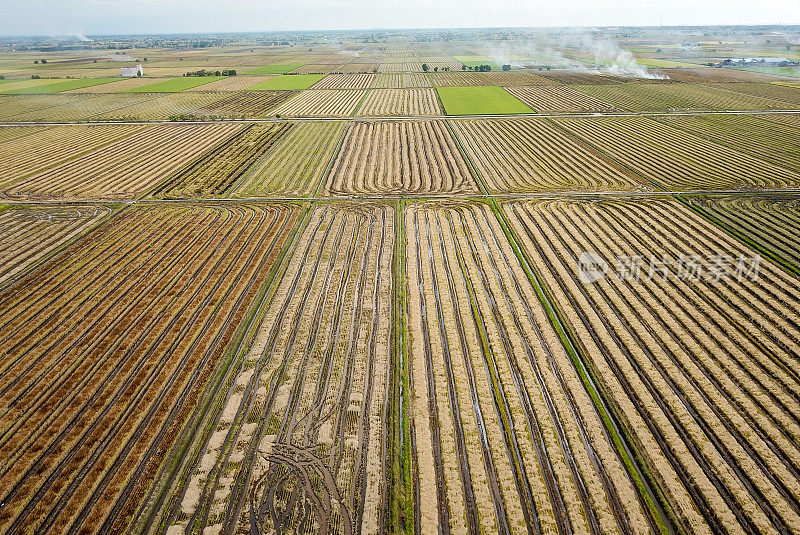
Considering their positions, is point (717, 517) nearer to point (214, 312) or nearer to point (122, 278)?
point (214, 312)

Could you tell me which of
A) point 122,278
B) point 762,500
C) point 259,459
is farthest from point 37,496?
point 762,500

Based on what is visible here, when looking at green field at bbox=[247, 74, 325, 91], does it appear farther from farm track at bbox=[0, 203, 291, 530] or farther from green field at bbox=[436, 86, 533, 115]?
farm track at bbox=[0, 203, 291, 530]

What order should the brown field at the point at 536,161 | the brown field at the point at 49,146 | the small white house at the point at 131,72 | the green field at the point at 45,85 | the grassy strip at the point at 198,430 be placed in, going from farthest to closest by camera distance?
1. the small white house at the point at 131,72
2. the green field at the point at 45,85
3. the brown field at the point at 49,146
4. the brown field at the point at 536,161
5. the grassy strip at the point at 198,430

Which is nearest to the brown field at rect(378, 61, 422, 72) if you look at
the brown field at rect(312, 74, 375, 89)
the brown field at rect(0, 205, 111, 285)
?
the brown field at rect(312, 74, 375, 89)

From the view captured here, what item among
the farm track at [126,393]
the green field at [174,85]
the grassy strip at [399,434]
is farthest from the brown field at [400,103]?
the grassy strip at [399,434]

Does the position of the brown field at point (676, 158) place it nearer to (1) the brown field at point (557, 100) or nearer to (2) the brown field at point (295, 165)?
(1) the brown field at point (557, 100)

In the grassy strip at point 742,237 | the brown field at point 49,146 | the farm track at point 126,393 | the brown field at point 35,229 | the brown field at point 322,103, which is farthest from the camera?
the brown field at point 322,103
